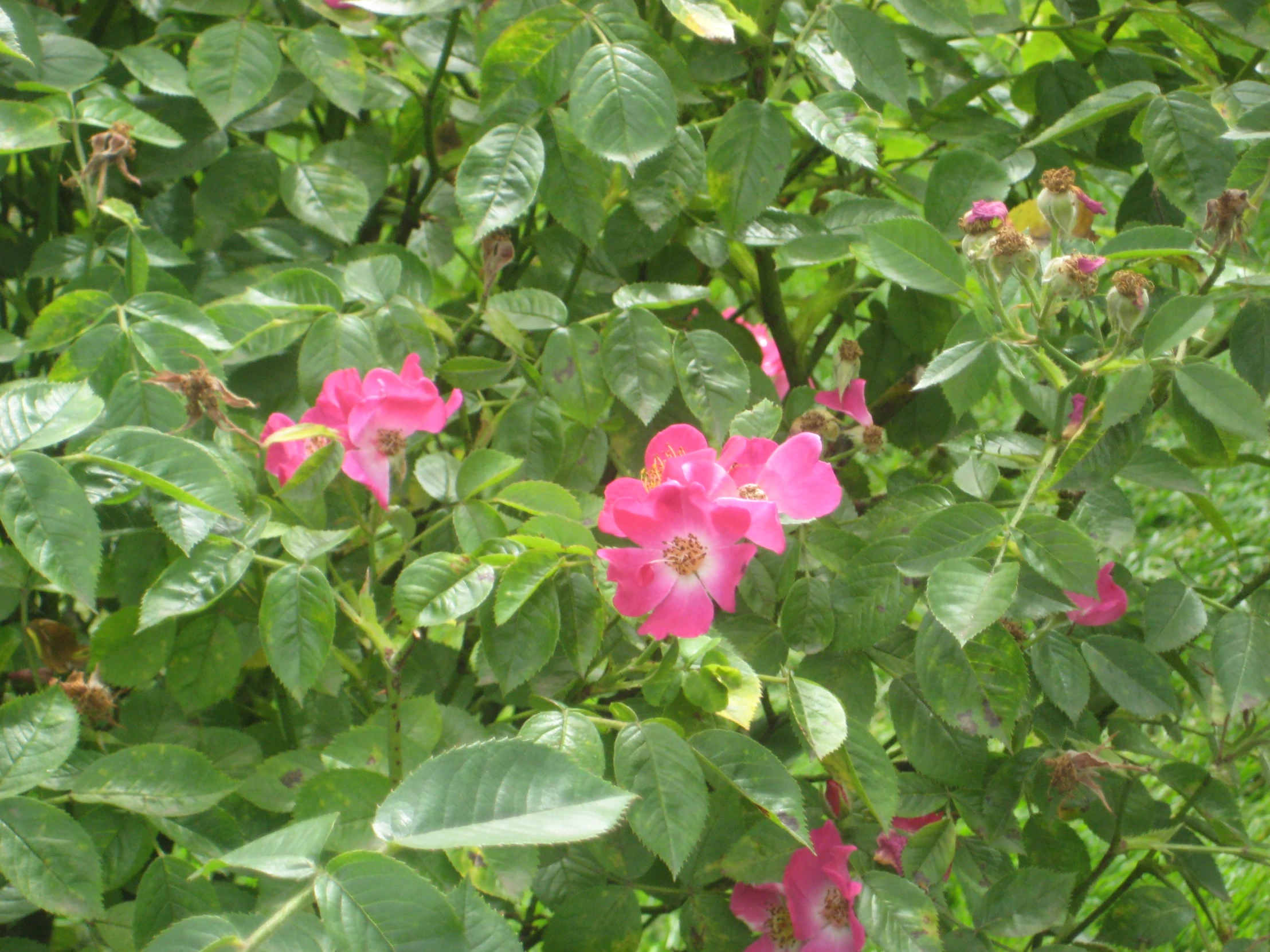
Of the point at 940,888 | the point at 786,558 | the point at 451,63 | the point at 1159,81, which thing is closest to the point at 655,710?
the point at 786,558

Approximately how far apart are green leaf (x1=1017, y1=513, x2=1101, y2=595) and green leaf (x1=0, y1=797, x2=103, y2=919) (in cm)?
69

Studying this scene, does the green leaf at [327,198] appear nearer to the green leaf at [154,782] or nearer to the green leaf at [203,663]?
the green leaf at [203,663]

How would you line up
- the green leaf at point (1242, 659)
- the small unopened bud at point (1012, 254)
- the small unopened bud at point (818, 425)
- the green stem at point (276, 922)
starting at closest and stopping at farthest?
the green stem at point (276, 922) < the small unopened bud at point (1012, 254) < the green leaf at point (1242, 659) < the small unopened bud at point (818, 425)

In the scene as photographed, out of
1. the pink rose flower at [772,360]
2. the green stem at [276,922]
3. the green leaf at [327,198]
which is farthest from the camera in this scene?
the pink rose flower at [772,360]

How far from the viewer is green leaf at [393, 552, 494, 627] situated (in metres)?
0.76

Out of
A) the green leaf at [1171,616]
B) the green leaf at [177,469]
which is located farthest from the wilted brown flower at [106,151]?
the green leaf at [1171,616]

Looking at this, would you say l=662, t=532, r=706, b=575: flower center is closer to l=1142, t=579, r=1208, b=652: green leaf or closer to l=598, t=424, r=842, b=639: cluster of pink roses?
l=598, t=424, r=842, b=639: cluster of pink roses

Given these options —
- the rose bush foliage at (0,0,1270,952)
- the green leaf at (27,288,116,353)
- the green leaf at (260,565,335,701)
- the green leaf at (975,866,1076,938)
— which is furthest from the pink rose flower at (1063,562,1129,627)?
the green leaf at (27,288,116,353)

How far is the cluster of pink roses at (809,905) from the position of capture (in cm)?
91

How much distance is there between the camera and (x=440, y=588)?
78 cm

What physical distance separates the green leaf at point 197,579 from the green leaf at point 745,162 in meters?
0.54

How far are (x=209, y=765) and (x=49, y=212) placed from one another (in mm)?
769

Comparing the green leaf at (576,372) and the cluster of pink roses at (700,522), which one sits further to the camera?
the green leaf at (576,372)

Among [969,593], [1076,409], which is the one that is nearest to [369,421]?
[969,593]
